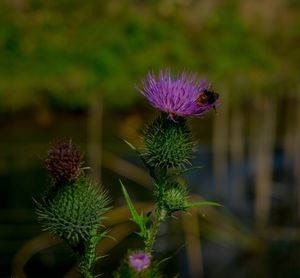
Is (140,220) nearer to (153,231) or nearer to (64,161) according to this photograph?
(153,231)

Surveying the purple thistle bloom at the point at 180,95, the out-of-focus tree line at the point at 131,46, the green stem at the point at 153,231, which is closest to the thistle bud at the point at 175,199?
the green stem at the point at 153,231

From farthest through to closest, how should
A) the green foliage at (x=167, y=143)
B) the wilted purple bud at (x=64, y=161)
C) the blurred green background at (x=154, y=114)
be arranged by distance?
1. the blurred green background at (x=154, y=114)
2. the green foliage at (x=167, y=143)
3. the wilted purple bud at (x=64, y=161)

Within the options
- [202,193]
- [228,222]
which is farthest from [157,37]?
[228,222]

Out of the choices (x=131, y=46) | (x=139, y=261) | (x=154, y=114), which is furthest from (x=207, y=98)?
(x=131, y=46)

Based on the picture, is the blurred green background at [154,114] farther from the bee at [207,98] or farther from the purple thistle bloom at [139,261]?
the purple thistle bloom at [139,261]

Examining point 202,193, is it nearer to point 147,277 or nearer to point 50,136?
point 50,136

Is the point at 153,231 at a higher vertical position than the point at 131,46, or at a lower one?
lower

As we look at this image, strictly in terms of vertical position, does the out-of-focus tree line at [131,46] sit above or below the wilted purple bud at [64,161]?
above
